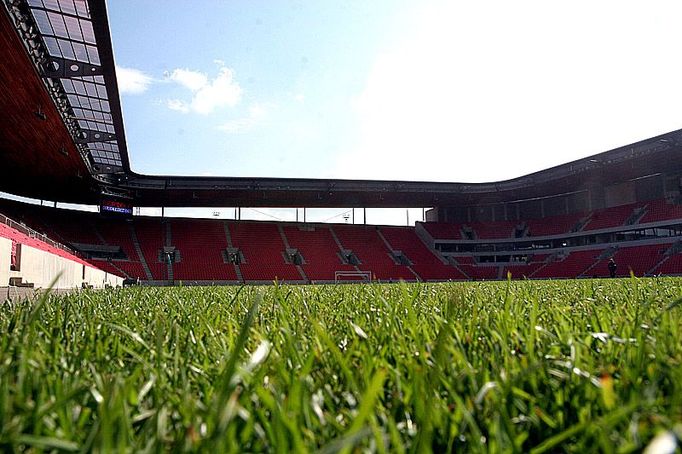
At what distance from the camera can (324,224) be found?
46.1m

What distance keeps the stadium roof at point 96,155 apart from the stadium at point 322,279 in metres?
0.11

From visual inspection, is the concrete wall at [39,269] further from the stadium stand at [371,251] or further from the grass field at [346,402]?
the stadium stand at [371,251]

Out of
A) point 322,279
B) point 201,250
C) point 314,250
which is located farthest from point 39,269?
point 314,250

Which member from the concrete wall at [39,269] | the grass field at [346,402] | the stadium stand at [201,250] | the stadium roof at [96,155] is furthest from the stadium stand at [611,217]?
the grass field at [346,402]

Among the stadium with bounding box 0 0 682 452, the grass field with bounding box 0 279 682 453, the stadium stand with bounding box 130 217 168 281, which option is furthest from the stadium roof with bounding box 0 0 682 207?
the grass field with bounding box 0 279 682 453

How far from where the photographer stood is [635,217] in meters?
36.3

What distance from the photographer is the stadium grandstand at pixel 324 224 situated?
2342 centimetres

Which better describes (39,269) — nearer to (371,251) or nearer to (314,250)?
(314,250)

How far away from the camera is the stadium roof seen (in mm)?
12922

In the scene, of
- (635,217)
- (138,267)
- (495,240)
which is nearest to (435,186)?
(495,240)

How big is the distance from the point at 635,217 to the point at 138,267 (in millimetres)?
38968

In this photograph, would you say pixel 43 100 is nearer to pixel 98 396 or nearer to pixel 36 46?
pixel 36 46

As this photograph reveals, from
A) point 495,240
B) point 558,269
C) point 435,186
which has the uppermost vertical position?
point 435,186

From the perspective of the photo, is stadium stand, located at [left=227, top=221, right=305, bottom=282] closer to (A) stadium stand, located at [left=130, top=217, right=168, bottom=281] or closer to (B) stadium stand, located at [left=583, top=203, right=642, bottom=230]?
(A) stadium stand, located at [left=130, top=217, right=168, bottom=281]
